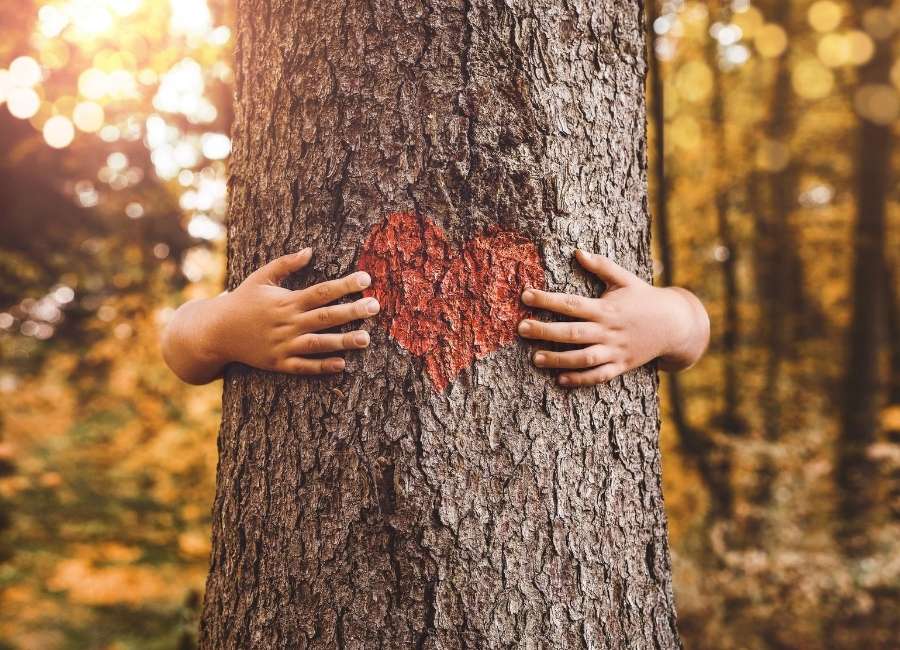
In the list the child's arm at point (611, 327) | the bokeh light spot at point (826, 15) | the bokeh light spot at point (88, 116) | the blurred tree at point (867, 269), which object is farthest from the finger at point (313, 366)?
the bokeh light spot at point (826, 15)

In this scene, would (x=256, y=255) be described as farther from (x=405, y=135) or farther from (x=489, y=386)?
(x=489, y=386)

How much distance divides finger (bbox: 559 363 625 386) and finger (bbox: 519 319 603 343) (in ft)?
0.22

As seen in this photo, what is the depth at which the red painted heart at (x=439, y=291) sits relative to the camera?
1.24m

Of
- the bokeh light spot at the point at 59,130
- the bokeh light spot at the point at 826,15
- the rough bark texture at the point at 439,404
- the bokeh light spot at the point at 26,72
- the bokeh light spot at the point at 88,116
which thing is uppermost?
the bokeh light spot at the point at 826,15

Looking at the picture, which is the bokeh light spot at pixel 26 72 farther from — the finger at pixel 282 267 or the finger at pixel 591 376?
the finger at pixel 591 376

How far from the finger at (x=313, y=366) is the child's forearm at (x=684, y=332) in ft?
2.38

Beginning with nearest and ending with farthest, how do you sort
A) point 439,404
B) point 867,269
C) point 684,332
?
1. point 439,404
2. point 684,332
3. point 867,269

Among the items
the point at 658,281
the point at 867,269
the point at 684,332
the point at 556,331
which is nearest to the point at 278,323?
the point at 556,331

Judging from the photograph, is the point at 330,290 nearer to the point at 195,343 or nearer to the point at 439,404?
the point at 439,404

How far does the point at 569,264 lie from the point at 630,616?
0.74 meters

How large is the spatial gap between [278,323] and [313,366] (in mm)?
118

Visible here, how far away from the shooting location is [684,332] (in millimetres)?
1453

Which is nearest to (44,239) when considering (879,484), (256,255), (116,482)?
(116,482)

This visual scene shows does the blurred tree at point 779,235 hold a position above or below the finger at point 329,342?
above
